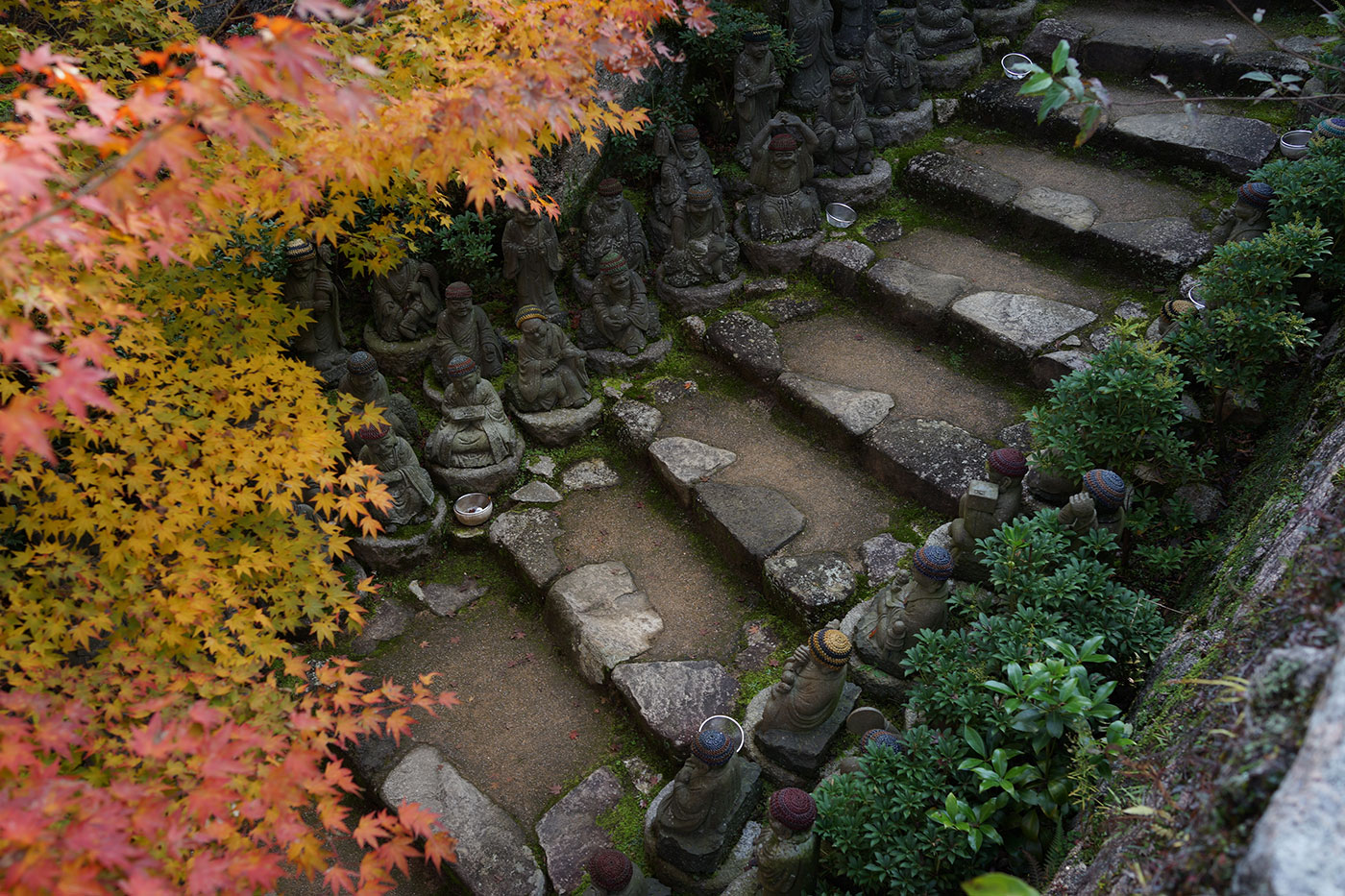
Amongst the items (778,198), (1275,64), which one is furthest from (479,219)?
(1275,64)

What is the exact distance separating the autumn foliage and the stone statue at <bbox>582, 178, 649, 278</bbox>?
3.45 meters

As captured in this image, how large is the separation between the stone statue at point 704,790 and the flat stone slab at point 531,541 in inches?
103

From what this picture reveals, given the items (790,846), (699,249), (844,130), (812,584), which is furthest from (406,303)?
(790,846)

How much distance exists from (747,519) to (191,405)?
4.49 m

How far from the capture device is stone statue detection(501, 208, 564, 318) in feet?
28.7

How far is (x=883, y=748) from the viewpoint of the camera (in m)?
4.46

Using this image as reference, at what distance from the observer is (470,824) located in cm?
580

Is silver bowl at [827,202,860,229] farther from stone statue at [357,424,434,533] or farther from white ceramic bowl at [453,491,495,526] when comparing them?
stone statue at [357,424,434,533]

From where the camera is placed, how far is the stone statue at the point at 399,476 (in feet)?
23.8

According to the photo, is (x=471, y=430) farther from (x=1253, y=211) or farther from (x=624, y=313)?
(x=1253, y=211)

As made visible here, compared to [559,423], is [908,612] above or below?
above

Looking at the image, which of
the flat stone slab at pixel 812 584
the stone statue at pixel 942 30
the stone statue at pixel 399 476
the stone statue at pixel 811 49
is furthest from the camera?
the stone statue at pixel 942 30

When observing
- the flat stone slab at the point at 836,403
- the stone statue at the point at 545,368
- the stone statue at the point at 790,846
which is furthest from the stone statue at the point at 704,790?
the stone statue at the point at 545,368

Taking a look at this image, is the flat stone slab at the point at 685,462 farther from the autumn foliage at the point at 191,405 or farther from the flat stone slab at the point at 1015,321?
the autumn foliage at the point at 191,405
